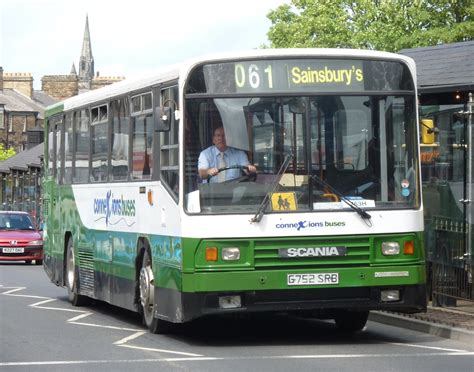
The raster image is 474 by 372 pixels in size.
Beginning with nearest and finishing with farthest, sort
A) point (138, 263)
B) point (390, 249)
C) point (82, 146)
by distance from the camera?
1. point (390, 249)
2. point (138, 263)
3. point (82, 146)

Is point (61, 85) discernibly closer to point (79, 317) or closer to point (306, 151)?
point (79, 317)

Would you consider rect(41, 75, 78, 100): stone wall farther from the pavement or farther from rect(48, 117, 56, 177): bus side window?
the pavement

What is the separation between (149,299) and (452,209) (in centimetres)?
462

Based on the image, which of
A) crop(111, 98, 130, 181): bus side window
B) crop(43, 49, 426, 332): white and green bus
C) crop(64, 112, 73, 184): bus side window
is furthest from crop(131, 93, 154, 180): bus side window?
crop(64, 112, 73, 184): bus side window

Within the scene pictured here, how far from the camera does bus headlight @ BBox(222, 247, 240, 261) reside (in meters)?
13.9

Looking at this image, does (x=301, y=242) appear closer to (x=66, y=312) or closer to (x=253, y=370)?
(x=253, y=370)

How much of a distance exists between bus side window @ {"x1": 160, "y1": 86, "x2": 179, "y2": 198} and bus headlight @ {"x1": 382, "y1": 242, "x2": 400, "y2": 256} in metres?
2.23

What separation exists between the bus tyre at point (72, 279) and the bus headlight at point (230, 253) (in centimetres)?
673

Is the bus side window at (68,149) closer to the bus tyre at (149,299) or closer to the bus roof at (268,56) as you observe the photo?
the bus tyre at (149,299)

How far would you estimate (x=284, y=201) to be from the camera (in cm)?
1408

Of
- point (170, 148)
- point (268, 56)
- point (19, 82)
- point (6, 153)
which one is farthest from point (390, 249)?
point (19, 82)

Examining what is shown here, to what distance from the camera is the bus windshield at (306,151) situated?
1405 centimetres

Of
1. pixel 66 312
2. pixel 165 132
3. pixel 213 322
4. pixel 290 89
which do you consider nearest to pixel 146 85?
pixel 165 132

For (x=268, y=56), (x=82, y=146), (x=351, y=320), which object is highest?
(x=268, y=56)
